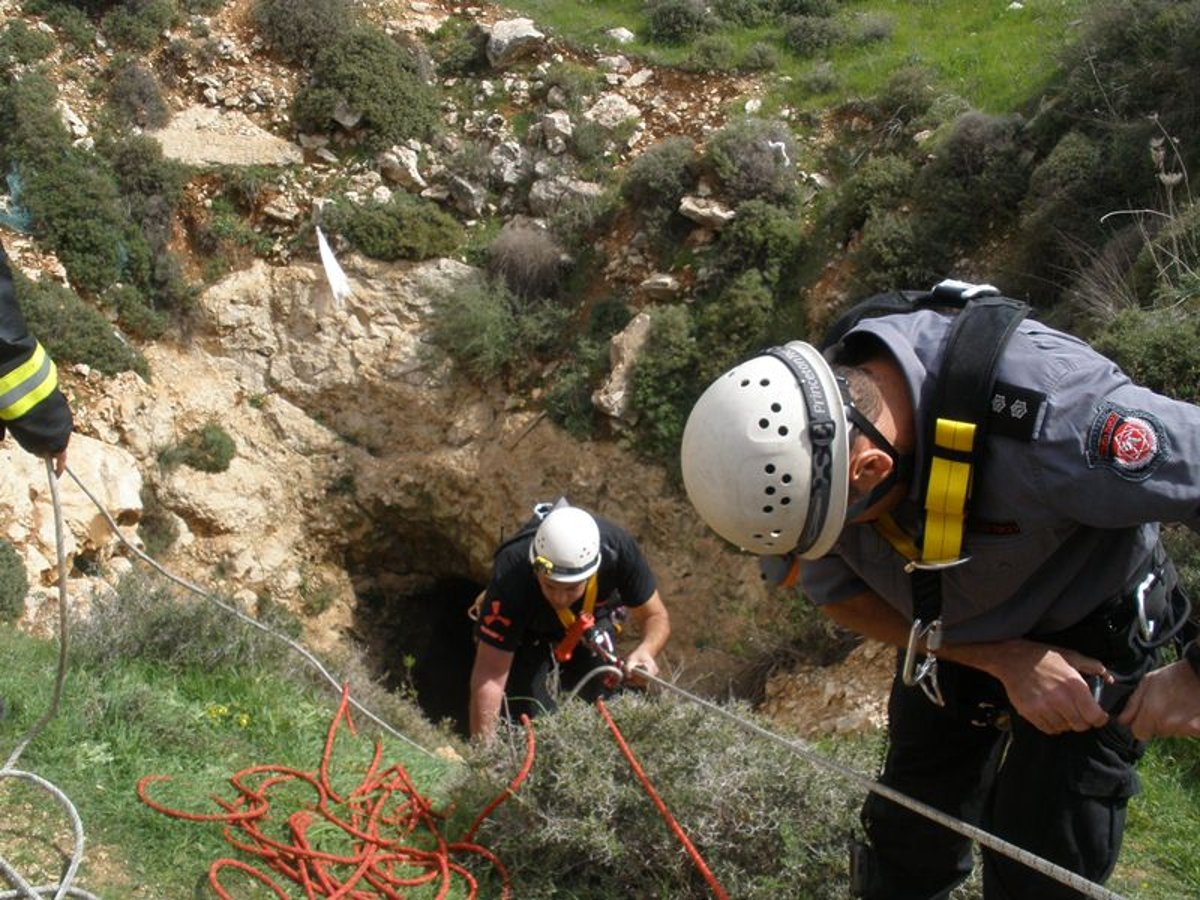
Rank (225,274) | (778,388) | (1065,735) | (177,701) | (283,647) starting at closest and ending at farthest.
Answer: (778,388), (1065,735), (177,701), (283,647), (225,274)

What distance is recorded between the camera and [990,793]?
2.51 m

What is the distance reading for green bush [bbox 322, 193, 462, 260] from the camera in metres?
11.9

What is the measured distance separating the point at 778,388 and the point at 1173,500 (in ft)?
2.27

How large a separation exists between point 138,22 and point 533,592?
11.7 meters

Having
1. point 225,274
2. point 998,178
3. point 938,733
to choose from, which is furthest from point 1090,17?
point 938,733

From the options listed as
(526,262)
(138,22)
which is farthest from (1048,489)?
(138,22)

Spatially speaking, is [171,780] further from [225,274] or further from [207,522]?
[225,274]

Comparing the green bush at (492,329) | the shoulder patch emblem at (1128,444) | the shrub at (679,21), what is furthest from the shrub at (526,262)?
the shoulder patch emblem at (1128,444)

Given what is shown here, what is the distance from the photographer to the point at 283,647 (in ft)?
15.1

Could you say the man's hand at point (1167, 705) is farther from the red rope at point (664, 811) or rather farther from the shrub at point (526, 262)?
the shrub at point (526, 262)

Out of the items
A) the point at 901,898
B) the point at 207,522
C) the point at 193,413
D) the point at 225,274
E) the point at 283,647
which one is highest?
the point at 901,898

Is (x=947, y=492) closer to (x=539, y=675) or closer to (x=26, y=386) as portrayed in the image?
(x=26, y=386)

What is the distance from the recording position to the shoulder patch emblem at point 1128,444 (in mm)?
1827

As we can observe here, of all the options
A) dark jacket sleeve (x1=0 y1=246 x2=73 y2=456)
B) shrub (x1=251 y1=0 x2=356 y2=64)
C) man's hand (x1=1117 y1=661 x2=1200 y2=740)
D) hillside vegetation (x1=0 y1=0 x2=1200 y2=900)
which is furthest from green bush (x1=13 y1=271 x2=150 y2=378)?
man's hand (x1=1117 y1=661 x2=1200 y2=740)
